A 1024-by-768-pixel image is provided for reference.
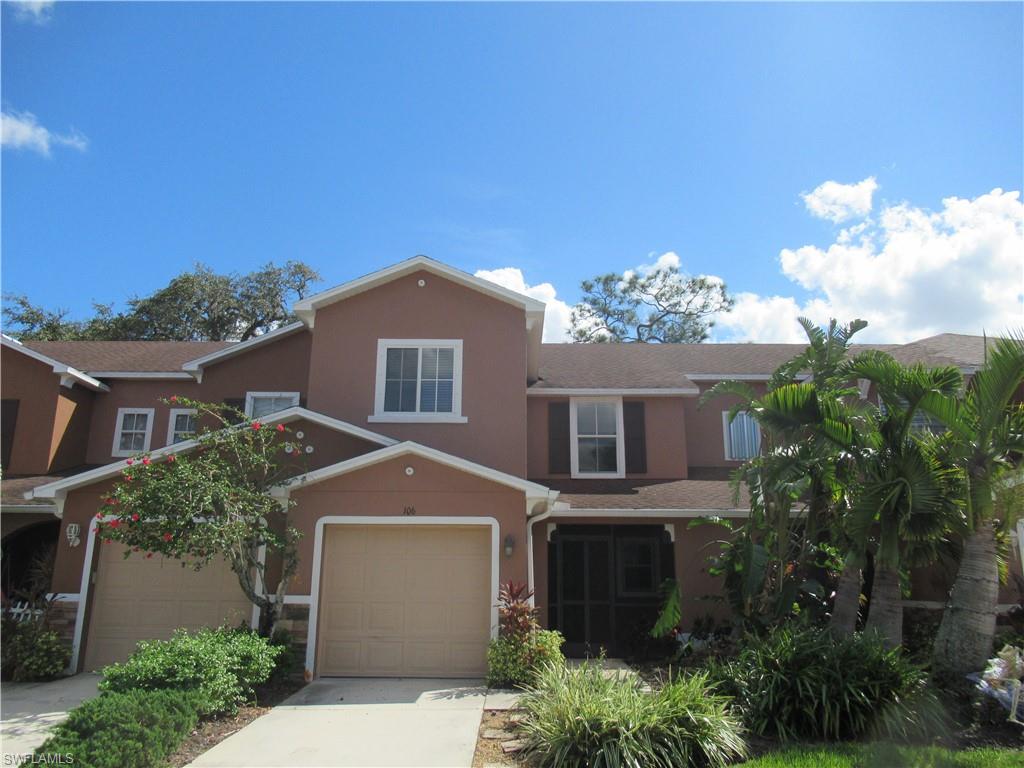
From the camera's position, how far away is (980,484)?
9.09 metres

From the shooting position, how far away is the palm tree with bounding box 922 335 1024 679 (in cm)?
891

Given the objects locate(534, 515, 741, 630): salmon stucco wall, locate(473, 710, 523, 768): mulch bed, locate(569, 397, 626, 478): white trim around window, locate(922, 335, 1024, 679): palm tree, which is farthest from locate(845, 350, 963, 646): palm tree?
locate(569, 397, 626, 478): white trim around window

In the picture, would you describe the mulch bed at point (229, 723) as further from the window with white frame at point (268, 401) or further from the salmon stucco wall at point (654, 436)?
the window with white frame at point (268, 401)

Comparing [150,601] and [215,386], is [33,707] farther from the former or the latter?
[215,386]

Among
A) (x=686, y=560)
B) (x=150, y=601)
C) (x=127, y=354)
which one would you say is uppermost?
(x=127, y=354)

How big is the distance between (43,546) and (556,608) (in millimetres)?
11417

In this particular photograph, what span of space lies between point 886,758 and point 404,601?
737 cm

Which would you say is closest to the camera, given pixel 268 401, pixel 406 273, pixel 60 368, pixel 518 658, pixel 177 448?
pixel 518 658

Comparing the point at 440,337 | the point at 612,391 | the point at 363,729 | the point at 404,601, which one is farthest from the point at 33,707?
the point at 612,391

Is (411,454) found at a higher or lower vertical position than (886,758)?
higher

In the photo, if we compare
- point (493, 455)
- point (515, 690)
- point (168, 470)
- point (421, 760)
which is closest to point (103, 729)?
point (421, 760)

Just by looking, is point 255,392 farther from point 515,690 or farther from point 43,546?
point 515,690

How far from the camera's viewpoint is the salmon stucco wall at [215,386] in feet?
54.4

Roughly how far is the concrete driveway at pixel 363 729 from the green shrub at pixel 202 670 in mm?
537
